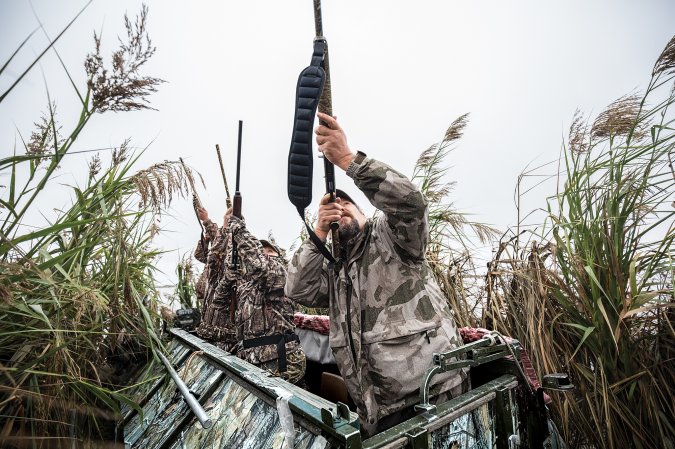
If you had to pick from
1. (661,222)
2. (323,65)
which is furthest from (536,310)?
(323,65)

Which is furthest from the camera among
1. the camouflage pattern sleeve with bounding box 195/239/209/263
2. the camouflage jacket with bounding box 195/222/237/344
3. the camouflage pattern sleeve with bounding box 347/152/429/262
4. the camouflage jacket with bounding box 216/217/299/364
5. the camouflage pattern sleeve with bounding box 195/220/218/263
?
the camouflage pattern sleeve with bounding box 195/239/209/263

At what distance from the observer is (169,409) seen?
2.45 meters

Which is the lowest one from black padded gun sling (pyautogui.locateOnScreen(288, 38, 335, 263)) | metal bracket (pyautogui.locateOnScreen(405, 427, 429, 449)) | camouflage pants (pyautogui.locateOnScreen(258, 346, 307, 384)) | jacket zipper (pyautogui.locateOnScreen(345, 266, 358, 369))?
camouflage pants (pyautogui.locateOnScreen(258, 346, 307, 384))

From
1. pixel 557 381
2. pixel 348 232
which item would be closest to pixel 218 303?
pixel 348 232

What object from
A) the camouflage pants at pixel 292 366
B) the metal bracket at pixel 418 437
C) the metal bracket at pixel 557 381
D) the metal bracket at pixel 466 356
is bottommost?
the camouflage pants at pixel 292 366

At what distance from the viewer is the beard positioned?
230 cm

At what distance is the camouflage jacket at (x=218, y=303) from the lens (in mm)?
3881

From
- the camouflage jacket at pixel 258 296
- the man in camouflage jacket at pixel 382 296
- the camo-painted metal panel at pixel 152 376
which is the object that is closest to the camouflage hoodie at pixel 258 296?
the camouflage jacket at pixel 258 296

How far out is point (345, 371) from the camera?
213 cm

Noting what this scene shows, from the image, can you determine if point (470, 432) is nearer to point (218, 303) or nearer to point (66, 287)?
point (66, 287)

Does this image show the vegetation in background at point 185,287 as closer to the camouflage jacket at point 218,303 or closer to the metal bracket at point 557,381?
the camouflage jacket at point 218,303

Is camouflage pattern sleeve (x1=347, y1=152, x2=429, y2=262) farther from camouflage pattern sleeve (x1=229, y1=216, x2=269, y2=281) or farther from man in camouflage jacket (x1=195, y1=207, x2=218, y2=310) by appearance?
man in camouflage jacket (x1=195, y1=207, x2=218, y2=310)

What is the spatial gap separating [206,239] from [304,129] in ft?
12.9

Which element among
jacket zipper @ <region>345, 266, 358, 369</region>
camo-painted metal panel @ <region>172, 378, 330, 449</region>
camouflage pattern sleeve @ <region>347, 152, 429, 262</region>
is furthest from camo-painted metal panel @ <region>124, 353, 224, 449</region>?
camouflage pattern sleeve @ <region>347, 152, 429, 262</region>
